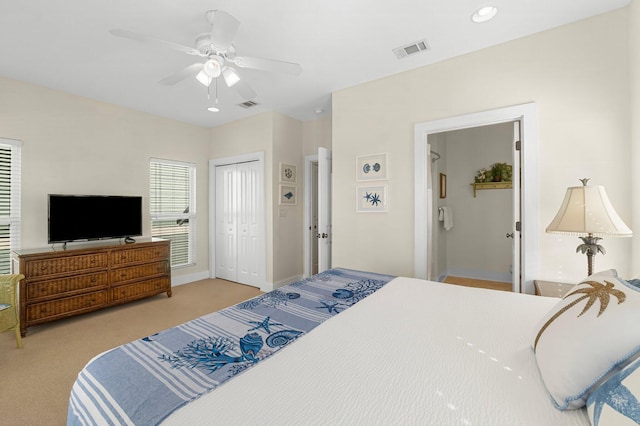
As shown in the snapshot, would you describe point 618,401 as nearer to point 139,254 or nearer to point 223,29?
point 223,29

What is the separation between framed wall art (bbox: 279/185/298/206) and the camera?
4297mm

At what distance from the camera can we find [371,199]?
10.4 feet

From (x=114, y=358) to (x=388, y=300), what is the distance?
131 centimetres

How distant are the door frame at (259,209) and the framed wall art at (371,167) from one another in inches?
65.8

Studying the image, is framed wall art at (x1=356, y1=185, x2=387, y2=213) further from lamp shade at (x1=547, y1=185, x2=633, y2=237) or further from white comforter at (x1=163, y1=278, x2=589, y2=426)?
white comforter at (x1=163, y1=278, x2=589, y2=426)

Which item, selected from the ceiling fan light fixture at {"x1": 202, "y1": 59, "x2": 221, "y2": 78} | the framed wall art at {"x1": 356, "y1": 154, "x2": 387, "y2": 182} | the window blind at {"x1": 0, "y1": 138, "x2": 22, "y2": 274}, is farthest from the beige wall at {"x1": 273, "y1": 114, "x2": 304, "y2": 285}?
the window blind at {"x1": 0, "y1": 138, "x2": 22, "y2": 274}

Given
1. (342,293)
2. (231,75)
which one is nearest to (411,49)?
(231,75)

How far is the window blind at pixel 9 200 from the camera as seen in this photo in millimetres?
2994

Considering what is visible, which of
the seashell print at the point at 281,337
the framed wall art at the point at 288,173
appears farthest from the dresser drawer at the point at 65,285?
the seashell print at the point at 281,337

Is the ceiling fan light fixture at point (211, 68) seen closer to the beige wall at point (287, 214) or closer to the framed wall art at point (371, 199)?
the framed wall art at point (371, 199)

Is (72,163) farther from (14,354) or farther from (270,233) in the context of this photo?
(270,233)

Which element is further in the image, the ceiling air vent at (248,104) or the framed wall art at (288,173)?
the framed wall art at (288,173)

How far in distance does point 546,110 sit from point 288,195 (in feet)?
10.7

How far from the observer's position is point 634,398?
558mm
